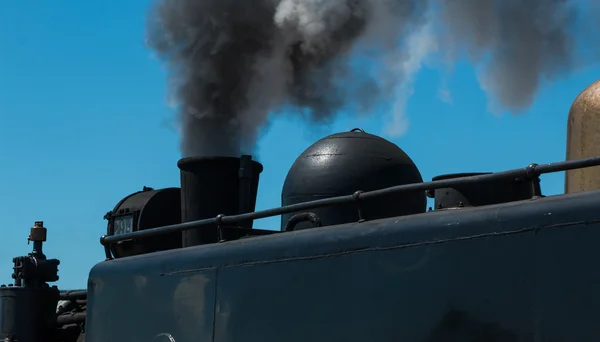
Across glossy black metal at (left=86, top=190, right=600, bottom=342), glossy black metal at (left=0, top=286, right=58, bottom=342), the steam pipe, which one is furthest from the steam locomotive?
the steam pipe

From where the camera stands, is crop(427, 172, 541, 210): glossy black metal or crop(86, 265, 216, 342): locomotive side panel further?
crop(86, 265, 216, 342): locomotive side panel

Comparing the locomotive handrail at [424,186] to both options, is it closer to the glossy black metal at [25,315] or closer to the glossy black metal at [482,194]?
the glossy black metal at [482,194]

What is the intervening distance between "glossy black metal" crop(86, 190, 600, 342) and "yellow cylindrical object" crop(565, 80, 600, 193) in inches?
70.0

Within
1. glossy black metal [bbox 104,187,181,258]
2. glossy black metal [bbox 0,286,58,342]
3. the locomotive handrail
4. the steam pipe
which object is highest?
glossy black metal [bbox 104,187,181,258]

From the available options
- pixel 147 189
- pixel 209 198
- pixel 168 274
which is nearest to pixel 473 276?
pixel 168 274

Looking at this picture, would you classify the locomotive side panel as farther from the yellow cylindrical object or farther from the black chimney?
the yellow cylindrical object

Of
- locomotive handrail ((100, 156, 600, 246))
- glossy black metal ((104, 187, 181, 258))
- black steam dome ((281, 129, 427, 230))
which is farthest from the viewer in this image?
glossy black metal ((104, 187, 181, 258))

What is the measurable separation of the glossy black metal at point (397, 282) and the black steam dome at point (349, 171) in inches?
69.3

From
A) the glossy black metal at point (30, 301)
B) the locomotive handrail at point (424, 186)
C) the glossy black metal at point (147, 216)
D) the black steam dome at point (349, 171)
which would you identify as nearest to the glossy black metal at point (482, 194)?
the locomotive handrail at point (424, 186)

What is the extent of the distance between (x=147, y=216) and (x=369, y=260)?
5.09 meters

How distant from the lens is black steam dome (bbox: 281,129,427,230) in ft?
28.6

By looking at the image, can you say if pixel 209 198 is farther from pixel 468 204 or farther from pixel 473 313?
pixel 473 313

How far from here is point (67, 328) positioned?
1041 cm

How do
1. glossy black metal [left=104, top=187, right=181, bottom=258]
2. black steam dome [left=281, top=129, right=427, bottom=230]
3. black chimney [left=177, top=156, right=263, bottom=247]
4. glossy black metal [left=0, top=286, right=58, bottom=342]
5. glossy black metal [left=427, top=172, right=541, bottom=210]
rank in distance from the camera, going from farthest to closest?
glossy black metal [left=0, top=286, right=58, bottom=342] < glossy black metal [left=104, top=187, right=181, bottom=258] < black chimney [left=177, top=156, right=263, bottom=247] < black steam dome [left=281, top=129, right=427, bottom=230] < glossy black metal [left=427, top=172, right=541, bottom=210]
